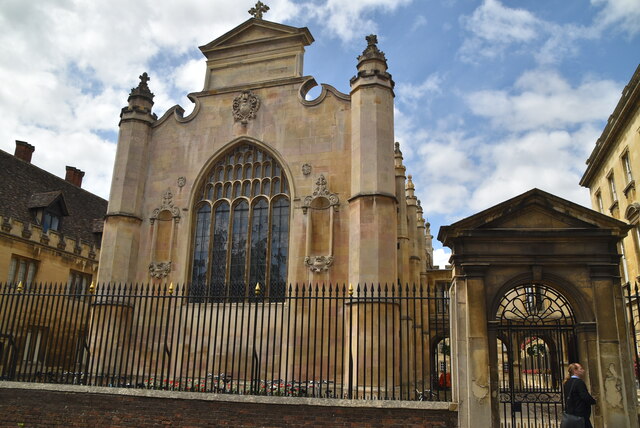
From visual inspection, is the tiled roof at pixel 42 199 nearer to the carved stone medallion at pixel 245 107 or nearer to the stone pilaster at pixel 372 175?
the carved stone medallion at pixel 245 107

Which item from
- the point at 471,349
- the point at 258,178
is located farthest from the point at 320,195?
the point at 471,349

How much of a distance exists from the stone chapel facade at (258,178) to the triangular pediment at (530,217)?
17.6ft

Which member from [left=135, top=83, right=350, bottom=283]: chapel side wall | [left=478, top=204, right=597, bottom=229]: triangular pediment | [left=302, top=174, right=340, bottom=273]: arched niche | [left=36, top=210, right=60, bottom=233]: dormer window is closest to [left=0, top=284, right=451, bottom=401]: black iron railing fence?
[left=302, top=174, right=340, bottom=273]: arched niche

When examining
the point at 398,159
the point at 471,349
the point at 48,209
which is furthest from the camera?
the point at 48,209

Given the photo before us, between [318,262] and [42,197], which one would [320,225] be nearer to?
[318,262]

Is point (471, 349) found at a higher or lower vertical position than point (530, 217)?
lower

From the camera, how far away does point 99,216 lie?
3127cm

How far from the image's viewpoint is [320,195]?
55.0 feet

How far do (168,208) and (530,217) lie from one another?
12.5 metres

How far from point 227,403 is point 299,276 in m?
6.14

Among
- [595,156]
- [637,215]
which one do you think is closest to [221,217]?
[637,215]

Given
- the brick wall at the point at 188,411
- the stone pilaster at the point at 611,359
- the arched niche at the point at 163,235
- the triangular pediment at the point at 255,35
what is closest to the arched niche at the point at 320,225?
the arched niche at the point at 163,235

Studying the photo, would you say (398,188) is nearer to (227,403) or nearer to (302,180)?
(302,180)

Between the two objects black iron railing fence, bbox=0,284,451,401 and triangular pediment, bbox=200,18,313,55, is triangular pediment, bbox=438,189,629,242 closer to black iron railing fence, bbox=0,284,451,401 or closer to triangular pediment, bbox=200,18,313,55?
black iron railing fence, bbox=0,284,451,401
